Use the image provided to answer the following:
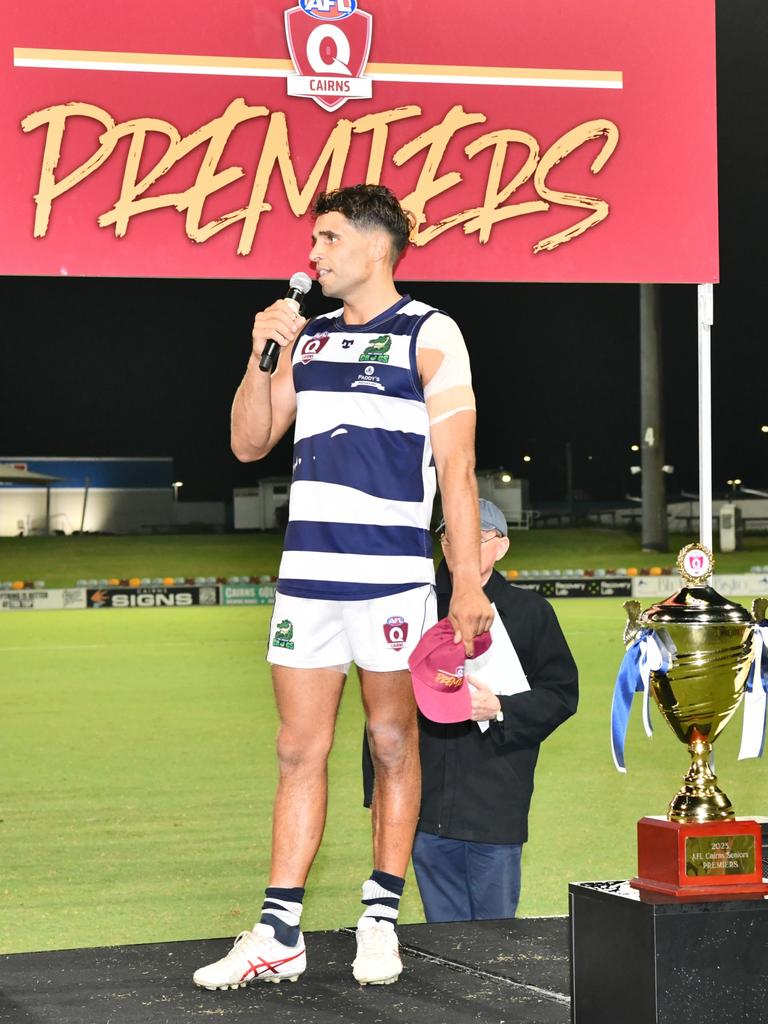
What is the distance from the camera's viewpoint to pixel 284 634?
225 cm

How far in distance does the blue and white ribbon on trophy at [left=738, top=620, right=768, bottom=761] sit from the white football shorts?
48cm

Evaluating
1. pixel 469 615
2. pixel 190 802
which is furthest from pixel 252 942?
pixel 190 802

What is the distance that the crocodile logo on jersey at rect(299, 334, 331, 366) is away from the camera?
2289 millimetres

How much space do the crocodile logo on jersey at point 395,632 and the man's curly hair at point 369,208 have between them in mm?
578

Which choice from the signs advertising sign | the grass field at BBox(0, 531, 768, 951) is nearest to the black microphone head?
the grass field at BBox(0, 531, 768, 951)

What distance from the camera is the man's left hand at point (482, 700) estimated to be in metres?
2.52

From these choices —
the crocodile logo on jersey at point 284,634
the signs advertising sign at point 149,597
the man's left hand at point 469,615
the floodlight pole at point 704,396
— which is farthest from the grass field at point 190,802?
the signs advertising sign at point 149,597

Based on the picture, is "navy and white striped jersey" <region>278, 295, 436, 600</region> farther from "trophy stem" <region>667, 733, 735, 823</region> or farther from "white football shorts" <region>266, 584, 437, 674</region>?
"trophy stem" <region>667, 733, 735, 823</region>

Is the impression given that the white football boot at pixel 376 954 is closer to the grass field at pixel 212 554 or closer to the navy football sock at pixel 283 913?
the navy football sock at pixel 283 913

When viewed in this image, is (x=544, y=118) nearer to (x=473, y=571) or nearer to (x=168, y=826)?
(x=473, y=571)

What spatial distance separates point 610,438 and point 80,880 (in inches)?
1020

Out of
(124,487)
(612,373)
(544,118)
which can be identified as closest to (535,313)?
(612,373)

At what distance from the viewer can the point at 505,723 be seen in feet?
9.08

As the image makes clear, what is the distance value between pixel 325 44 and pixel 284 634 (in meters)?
1.43
